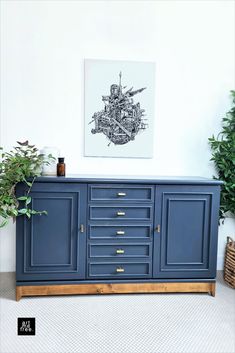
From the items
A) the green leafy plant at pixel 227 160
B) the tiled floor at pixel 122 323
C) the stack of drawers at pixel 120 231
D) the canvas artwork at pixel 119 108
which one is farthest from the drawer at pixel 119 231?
the green leafy plant at pixel 227 160

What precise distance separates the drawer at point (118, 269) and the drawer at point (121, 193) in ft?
1.69

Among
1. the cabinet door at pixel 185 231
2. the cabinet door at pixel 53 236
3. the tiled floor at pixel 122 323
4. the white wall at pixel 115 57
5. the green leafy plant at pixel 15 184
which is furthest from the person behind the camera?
the white wall at pixel 115 57

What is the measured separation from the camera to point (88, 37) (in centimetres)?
276

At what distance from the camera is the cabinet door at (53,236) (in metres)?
2.33

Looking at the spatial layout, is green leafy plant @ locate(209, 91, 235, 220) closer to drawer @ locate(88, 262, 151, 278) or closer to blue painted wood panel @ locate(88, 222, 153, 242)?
blue painted wood panel @ locate(88, 222, 153, 242)

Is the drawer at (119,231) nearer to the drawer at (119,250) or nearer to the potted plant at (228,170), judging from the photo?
the drawer at (119,250)

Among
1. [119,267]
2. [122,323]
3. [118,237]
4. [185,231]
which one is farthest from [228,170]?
[122,323]

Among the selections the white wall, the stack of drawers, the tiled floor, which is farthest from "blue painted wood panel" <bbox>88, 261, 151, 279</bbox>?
the white wall

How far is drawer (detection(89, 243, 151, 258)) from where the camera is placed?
7.89 feet

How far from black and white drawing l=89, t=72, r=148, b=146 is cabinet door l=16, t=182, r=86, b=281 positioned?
0.71 m

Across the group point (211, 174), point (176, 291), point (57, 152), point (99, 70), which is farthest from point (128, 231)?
point (99, 70)

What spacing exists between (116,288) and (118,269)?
160 mm

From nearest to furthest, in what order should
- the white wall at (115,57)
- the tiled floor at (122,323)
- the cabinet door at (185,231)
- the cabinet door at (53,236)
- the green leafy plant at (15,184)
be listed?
the tiled floor at (122,323)
the green leafy plant at (15,184)
the cabinet door at (53,236)
the cabinet door at (185,231)
the white wall at (115,57)

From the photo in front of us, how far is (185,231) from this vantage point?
247 centimetres
